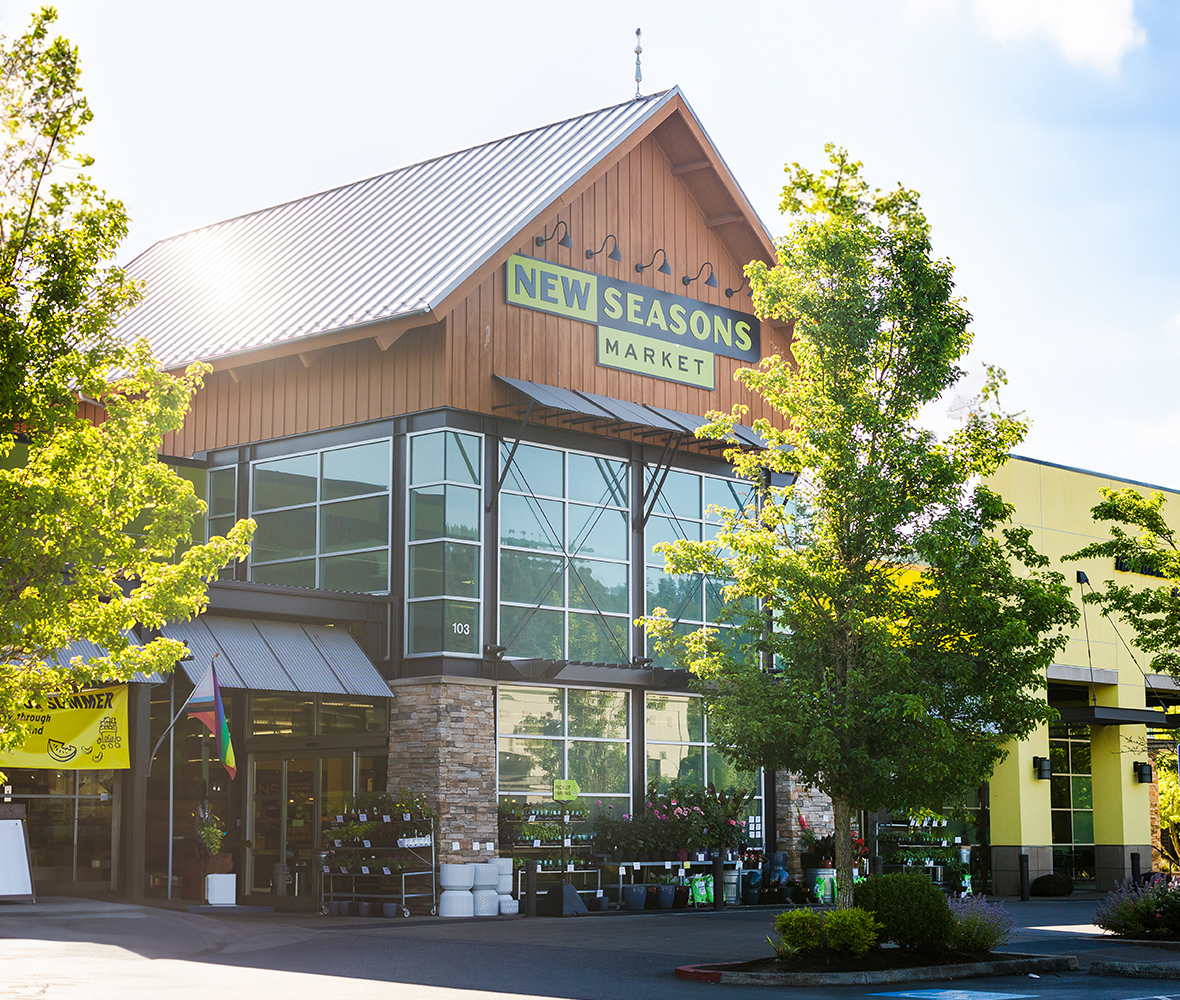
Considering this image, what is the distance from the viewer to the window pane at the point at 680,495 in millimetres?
30406

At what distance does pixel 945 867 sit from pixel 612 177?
52.0 ft

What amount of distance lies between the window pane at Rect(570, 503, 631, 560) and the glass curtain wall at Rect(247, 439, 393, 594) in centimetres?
361

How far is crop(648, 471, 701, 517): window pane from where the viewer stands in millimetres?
30406

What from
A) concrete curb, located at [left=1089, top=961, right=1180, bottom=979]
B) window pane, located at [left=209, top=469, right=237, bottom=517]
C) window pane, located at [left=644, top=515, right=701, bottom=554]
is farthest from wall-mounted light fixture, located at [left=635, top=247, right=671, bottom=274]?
concrete curb, located at [left=1089, top=961, right=1180, bottom=979]

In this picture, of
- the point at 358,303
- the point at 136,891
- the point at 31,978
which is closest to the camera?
the point at 31,978

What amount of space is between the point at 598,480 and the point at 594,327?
118 inches

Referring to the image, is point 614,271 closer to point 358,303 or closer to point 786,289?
point 358,303

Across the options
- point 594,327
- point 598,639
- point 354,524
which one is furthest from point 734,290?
point 354,524

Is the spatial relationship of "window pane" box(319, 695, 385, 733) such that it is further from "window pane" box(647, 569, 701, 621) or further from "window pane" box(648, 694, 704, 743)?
"window pane" box(647, 569, 701, 621)

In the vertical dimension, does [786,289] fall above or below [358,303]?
below

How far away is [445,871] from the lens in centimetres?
2441

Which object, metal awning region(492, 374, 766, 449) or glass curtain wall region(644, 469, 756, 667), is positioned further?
glass curtain wall region(644, 469, 756, 667)

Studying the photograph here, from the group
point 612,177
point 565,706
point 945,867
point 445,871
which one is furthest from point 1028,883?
point 612,177

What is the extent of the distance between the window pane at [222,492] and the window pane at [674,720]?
9.22 metres
